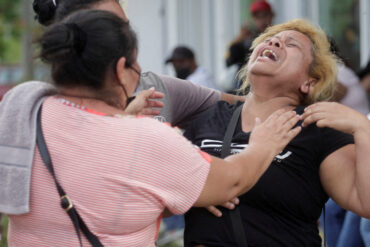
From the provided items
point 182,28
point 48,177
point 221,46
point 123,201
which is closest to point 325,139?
point 123,201

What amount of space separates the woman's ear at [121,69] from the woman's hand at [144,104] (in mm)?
336

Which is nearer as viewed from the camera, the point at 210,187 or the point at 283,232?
the point at 210,187

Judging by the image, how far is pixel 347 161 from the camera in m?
2.43

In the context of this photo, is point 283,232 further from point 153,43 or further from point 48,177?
point 153,43

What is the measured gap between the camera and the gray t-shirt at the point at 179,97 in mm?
2691

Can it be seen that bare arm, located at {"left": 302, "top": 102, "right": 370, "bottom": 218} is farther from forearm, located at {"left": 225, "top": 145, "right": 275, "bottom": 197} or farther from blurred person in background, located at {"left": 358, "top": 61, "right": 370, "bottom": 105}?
blurred person in background, located at {"left": 358, "top": 61, "right": 370, "bottom": 105}

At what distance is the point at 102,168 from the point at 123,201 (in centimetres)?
13

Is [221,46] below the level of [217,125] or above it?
below

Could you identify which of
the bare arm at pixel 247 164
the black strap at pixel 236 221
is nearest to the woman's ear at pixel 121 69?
the bare arm at pixel 247 164

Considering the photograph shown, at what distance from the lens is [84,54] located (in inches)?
77.1

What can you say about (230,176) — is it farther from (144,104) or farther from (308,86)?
(308,86)

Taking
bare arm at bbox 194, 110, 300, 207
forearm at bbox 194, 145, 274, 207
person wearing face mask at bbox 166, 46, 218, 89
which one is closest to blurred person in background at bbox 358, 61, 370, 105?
person wearing face mask at bbox 166, 46, 218, 89

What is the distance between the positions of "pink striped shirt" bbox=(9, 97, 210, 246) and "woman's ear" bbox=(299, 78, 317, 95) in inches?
36.5

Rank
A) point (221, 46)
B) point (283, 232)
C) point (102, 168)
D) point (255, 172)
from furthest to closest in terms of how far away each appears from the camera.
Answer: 1. point (221, 46)
2. point (283, 232)
3. point (255, 172)
4. point (102, 168)
